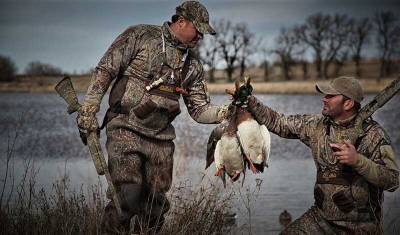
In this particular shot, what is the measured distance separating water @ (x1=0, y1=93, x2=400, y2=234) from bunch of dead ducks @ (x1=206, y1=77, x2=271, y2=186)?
0.69 m

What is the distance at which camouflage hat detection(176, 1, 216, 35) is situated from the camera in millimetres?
6625

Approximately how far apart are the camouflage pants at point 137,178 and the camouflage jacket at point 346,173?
1046mm

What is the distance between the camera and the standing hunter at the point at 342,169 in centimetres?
638

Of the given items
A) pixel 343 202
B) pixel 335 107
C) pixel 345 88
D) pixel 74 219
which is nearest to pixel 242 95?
pixel 335 107

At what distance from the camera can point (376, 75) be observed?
60094mm

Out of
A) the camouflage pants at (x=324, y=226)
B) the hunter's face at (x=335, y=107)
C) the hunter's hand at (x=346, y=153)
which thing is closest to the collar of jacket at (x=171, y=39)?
the hunter's face at (x=335, y=107)

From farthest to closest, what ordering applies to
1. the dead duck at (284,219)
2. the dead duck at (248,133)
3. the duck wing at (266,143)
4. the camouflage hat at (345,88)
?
the dead duck at (284,219) → the camouflage hat at (345,88) → the duck wing at (266,143) → the dead duck at (248,133)

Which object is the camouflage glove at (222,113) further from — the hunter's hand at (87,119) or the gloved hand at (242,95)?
the hunter's hand at (87,119)

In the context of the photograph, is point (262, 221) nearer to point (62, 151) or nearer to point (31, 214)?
point (31, 214)

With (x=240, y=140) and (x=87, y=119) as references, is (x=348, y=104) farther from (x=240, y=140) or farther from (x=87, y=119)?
(x=87, y=119)

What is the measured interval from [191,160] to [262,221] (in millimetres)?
4350

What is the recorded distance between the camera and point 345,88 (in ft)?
21.4

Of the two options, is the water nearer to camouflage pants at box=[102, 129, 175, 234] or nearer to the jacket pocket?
camouflage pants at box=[102, 129, 175, 234]

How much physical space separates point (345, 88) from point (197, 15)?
153 cm
